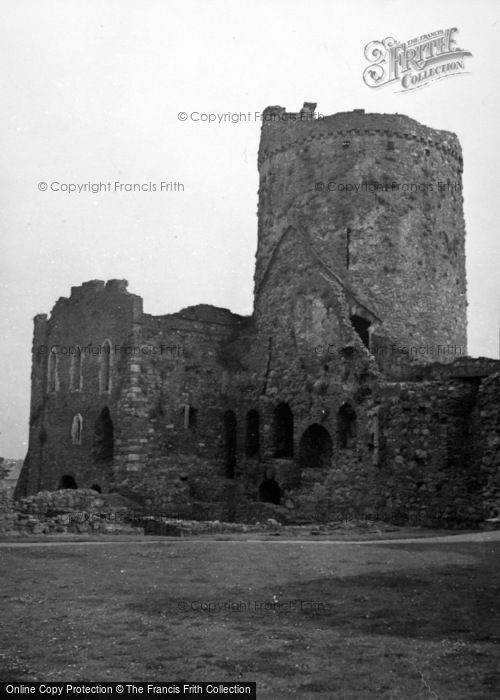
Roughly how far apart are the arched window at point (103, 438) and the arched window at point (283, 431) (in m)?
6.28

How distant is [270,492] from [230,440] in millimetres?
2821

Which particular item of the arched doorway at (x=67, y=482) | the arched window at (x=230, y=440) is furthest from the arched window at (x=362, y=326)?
the arched doorway at (x=67, y=482)

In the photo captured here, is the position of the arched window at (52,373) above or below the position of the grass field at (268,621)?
above

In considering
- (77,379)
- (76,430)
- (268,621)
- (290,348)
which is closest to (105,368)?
(77,379)

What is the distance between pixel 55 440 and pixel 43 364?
3250mm

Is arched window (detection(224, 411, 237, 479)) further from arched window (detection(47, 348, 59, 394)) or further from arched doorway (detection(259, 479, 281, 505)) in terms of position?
arched window (detection(47, 348, 59, 394))

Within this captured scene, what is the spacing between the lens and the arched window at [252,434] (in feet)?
96.4

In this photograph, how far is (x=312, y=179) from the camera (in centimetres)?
3116

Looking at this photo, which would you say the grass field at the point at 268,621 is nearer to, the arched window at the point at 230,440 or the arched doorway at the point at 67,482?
the arched window at the point at 230,440

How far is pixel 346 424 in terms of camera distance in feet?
84.7

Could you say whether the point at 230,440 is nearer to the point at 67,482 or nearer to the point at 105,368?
the point at 105,368

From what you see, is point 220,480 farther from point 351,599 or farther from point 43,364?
point 351,599

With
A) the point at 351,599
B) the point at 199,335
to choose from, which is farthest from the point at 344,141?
the point at 351,599

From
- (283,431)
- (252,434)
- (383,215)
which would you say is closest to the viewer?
(283,431)
